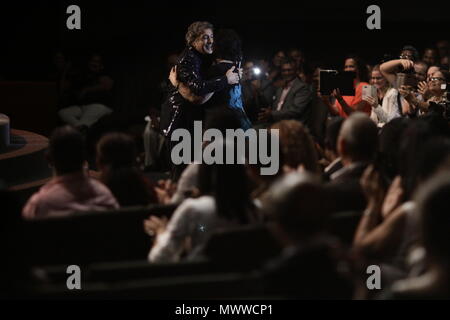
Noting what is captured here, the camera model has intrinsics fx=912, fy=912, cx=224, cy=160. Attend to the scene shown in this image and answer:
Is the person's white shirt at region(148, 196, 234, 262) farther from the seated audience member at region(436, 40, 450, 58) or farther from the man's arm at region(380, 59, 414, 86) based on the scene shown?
the seated audience member at region(436, 40, 450, 58)

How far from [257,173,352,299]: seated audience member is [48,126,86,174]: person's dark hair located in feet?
4.98

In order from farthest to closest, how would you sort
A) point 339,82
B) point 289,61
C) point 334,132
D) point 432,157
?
point 289,61, point 339,82, point 334,132, point 432,157

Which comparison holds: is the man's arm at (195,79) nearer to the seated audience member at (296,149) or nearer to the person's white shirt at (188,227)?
the seated audience member at (296,149)

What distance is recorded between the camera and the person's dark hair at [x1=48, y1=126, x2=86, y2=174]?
142 inches

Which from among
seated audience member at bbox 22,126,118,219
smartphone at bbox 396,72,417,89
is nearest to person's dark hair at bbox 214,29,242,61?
smartphone at bbox 396,72,417,89

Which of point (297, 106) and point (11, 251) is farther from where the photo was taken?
point (297, 106)

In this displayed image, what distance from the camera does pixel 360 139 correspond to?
12.3 ft

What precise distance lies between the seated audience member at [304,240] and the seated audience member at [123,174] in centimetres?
161

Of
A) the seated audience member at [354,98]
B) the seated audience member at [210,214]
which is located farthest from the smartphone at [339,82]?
the seated audience member at [210,214]

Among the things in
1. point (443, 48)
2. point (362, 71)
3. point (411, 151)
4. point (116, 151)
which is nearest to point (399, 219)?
point (411, 151)

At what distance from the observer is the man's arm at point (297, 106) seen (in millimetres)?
7586

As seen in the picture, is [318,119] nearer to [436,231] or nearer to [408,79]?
[408,79]

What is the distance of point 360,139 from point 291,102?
3.93 m

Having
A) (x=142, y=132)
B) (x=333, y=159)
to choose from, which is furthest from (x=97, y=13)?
(x=333, y=159)
